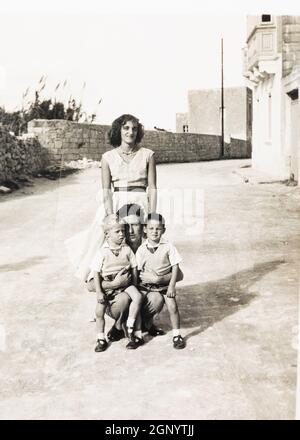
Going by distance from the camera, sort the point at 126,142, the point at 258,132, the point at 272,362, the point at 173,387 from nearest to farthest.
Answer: the point at 173,387
the point at 272,362
the point at 126,142
the point at 258,132

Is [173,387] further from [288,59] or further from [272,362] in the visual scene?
[288,59]

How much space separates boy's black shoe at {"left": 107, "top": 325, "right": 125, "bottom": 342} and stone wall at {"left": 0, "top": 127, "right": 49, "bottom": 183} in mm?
11211

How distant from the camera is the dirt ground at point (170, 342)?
3.07 m

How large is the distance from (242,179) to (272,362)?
44.8 ft

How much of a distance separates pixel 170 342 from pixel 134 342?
0.29 meters

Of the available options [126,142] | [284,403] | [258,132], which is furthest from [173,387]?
[258,132]

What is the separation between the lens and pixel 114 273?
4.11 m

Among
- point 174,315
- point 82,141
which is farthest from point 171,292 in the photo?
point 82,141

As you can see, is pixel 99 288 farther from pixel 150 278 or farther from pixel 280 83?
pixel 280 83

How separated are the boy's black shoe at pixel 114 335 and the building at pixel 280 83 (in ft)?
37.3

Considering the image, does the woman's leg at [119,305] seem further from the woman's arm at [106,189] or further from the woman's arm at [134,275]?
the woman's arm at [106,189]

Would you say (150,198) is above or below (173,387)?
above

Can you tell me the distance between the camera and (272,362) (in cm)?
361

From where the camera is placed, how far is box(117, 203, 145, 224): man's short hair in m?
4.31
